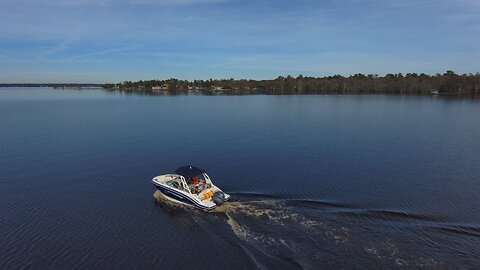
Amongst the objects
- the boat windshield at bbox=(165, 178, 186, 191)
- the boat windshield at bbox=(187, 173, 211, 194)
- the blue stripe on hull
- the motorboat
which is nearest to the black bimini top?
the motorboat

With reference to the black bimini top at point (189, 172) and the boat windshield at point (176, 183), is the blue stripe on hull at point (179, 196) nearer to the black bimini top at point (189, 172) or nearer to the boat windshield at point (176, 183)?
the boat windshield at point (176, 183)

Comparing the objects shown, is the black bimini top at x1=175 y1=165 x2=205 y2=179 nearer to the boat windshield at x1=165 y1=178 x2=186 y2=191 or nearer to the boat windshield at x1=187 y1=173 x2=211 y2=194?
the boat windshield at x1=187 y1=173 x2=211 y2=194

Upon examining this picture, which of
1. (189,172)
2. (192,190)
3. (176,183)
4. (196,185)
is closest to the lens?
(192,190)

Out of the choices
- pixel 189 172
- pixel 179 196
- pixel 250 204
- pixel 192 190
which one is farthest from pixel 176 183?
pixel 250 204

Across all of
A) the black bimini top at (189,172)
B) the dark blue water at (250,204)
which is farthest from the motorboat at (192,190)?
the dark blue water at (250,204)

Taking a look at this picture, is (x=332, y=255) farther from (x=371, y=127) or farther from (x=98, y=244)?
(x=371, y=127)

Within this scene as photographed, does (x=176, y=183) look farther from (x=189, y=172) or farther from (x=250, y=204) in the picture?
(x=250, y=204)

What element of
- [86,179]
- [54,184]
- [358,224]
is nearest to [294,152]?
[358,224]
